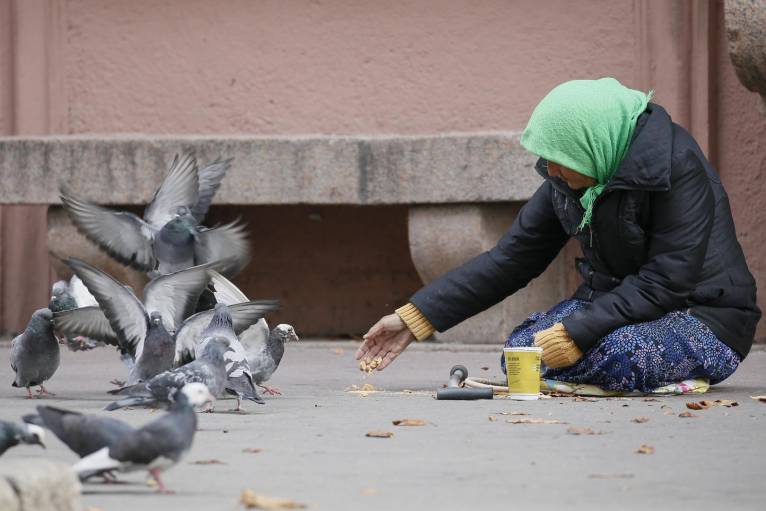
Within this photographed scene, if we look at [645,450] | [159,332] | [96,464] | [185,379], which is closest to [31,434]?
[96,464]

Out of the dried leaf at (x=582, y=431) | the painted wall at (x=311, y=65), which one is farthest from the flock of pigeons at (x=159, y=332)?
the painted wall at (x=311, y=65)

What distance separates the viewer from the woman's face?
187 inches

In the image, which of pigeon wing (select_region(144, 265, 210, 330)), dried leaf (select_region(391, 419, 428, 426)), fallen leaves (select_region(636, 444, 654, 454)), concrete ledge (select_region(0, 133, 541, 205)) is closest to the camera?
fallen leaves (select_region(636, 444, 654, 454))

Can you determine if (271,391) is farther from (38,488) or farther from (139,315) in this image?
(38,488)

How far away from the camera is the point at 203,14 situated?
353 inches

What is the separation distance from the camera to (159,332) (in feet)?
16.2

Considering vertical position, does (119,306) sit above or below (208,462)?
above

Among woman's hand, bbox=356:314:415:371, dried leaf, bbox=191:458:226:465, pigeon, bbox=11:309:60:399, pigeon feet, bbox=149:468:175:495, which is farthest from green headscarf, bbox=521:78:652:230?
pigeon feet, bbox=149:468:175:495

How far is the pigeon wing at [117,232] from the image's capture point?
6.33 meters

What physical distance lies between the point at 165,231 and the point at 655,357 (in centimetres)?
245

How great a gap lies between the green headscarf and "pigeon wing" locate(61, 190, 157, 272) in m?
2.29

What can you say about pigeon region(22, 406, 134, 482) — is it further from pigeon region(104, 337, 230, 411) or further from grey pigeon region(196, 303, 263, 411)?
grey pigeon region(196, 303, 263, 411)

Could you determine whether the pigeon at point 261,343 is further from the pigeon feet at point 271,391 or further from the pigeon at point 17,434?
the pigeon at point 17,434

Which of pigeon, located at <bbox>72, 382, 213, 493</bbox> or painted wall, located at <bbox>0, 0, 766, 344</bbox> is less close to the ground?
painted wall, located at <bbox>0, 0, 766, 344</bbox>
